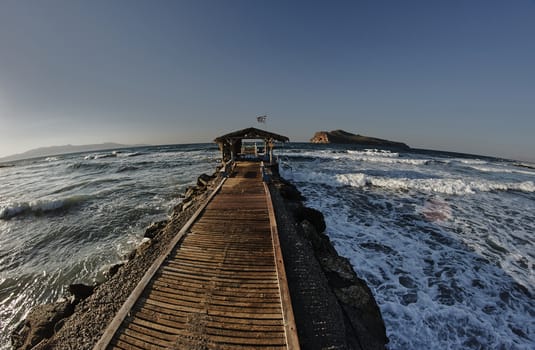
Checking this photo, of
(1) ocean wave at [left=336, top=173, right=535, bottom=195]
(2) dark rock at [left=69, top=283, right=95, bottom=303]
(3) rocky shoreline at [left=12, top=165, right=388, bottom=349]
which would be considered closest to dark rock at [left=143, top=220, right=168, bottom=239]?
(3) rocky shoreline at [left=12, top=165, right=388, bottom=349]

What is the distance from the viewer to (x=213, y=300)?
376 cm

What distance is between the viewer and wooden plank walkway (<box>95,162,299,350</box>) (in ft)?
10.1

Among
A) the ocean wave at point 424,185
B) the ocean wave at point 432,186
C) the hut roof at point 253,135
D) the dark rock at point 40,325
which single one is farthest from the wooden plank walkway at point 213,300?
the ocean wave at point 432,186

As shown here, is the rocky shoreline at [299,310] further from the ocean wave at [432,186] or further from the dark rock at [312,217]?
the ocean wave at [432,186]

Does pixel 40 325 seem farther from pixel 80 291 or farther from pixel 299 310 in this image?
pixel 299 310

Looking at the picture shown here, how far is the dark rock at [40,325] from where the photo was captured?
13.5 feet

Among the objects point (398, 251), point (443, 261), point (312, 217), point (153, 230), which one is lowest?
point (443, 261)

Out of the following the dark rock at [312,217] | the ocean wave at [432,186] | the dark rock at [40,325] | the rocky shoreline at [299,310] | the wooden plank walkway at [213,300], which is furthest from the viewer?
the ocean wave at [432,186]

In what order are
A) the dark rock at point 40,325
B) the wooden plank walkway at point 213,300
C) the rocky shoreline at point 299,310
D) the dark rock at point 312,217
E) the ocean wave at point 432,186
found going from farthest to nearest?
the ocean wave at point 432,186, the dark rock at point 312,217, the dark rock at point 40,325, the rocky shoreline at point 299,310, the wooden plank walkway at point 213,300

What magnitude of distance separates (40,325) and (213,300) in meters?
4.04

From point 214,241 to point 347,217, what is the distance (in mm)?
8337

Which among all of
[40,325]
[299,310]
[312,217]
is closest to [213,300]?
[299,310]

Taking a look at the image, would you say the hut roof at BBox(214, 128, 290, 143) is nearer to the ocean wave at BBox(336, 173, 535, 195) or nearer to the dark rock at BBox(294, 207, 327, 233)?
the ocean wave at BBox(336, 173, 535, 195)

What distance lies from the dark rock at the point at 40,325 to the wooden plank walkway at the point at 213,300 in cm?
215
